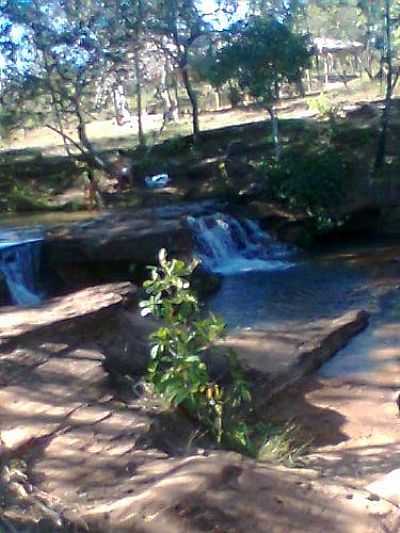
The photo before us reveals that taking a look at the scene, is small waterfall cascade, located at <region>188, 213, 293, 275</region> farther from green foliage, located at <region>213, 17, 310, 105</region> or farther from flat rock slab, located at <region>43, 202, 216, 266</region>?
green foliage, located at <region>213, 17, 310, 105</region>

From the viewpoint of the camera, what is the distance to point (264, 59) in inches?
794

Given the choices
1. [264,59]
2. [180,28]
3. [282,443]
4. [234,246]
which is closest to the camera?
[282,443]

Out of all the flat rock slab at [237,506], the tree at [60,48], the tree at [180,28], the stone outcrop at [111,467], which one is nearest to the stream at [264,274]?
the stone outcrop at [111,467]

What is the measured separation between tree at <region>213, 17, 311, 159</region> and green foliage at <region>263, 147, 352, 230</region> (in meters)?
1.65

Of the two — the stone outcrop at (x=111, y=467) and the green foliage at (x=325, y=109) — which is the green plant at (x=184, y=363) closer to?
the stone outcrop at (x=111, y=467)

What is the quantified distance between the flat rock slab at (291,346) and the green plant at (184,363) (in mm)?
1676

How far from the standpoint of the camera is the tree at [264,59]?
20.1 metres

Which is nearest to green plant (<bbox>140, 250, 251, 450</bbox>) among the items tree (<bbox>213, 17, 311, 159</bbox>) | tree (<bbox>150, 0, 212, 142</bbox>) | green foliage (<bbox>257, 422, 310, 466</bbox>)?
green foliage (<bbox>257, 422, 310, 466</bbox>)

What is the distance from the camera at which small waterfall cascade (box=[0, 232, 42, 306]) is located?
46.4 feet

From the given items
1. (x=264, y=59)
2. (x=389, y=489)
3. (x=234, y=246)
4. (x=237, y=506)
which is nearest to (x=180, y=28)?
(x=264, y=59)

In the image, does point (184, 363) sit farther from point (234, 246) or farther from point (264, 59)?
point (264, 59)

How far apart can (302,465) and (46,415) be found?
1651 mm

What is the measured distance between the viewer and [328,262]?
1620 cm

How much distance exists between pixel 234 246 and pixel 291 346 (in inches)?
336
